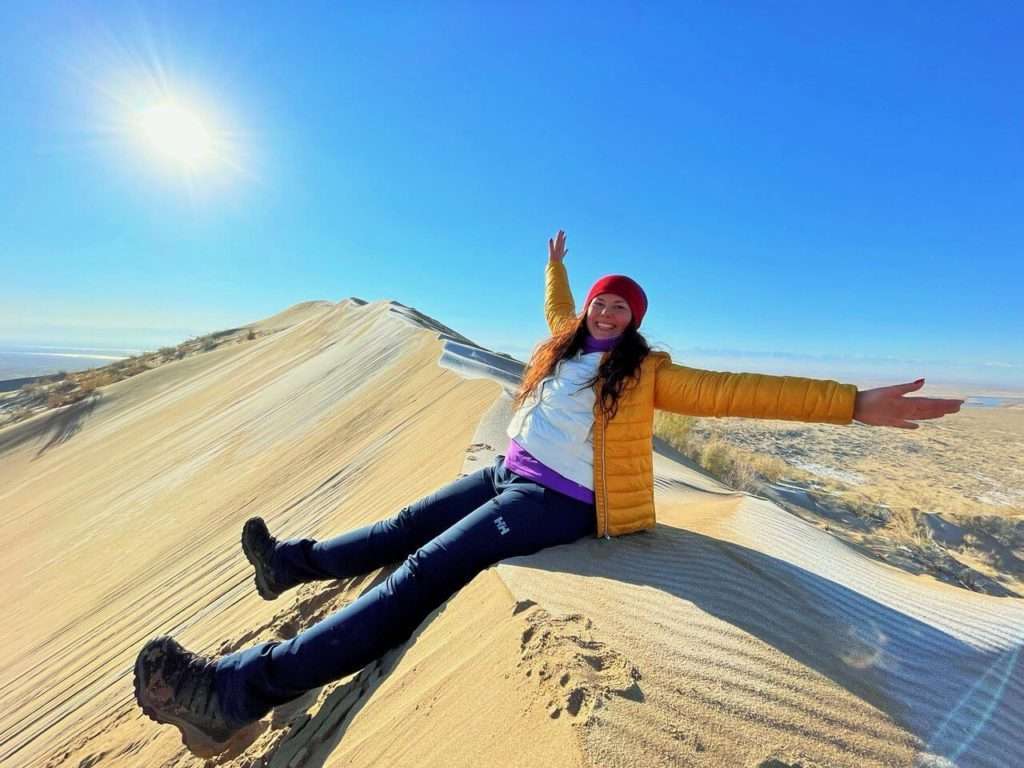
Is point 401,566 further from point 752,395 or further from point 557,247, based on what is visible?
point 557,247

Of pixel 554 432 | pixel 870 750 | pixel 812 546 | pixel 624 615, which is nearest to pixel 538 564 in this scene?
pixel 624 615

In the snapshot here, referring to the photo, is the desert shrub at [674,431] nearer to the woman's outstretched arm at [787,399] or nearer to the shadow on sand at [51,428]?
the woman's outstretched arm at [787,399]

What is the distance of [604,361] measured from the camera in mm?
2264

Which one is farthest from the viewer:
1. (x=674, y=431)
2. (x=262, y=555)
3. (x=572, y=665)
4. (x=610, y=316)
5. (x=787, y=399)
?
(x=674, y=431)

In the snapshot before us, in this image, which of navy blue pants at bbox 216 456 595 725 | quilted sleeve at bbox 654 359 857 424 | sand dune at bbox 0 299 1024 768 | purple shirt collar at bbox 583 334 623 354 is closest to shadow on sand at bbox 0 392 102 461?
sand dune at bbox 0 299 1024 768

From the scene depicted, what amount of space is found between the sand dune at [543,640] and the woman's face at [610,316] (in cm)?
94

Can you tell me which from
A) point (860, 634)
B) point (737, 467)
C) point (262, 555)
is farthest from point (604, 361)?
point (737, 467)

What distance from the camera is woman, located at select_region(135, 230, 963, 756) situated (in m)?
1.85

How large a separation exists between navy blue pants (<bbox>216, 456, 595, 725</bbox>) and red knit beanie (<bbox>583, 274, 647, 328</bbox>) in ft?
3.04

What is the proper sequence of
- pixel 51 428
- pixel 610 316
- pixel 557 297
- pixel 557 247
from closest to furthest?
pixel 610 316 < pixel 557 297 < pixel 557 247 < pixel 51 428

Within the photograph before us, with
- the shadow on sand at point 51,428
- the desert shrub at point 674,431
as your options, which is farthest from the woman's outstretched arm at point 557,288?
the shadow on sand at point 51,428

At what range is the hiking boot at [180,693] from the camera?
1828mm

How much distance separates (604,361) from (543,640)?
1.17m

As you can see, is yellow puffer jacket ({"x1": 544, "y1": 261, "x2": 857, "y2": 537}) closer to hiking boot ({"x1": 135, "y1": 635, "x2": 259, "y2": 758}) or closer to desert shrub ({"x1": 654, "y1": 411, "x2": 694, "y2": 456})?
hiking boot ({"x1": 135, "y1": 635, "x2": 259, "y2": 758})
